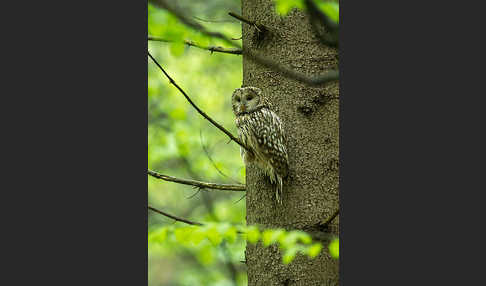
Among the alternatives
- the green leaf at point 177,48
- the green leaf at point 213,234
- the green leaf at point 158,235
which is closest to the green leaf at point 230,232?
the green leaf at point 213,234

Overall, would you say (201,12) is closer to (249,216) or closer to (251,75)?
(251,75)

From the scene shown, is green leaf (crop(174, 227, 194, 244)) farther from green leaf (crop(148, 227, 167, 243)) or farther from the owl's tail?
the owl's tail

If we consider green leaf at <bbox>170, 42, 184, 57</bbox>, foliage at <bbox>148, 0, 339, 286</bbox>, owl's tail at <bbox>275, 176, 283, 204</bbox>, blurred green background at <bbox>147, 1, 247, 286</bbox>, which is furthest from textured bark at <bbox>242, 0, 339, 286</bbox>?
blurred green background at <bbox>147, 1, 247, 286</bbox>

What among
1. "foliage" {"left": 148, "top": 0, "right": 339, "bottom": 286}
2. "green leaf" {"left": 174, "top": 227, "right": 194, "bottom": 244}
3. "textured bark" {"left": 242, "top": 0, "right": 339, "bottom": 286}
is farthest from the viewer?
"foliage" {"left": 148, "top": 0, "right": 339, "bottom": 286}

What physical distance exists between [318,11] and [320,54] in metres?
0.94

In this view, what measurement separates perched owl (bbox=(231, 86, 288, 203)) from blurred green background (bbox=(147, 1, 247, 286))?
6.15 feet

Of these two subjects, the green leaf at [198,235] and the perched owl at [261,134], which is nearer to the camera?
the green leaf at [198,235]

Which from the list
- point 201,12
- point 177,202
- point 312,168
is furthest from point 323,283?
point 177,202

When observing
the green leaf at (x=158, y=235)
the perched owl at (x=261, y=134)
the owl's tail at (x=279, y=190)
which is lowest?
the green leaf at (x=158, y=235)

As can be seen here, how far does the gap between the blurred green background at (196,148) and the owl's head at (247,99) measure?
179 centimetres

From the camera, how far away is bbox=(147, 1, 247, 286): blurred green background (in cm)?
596

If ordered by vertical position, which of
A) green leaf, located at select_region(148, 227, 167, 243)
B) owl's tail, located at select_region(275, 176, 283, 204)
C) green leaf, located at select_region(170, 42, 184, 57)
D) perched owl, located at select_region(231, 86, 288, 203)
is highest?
green leaf, located at select_region(170, 42, 184, 57)

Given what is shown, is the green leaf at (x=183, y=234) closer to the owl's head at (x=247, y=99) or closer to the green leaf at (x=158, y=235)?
the green leaf at (x=158, y=235)

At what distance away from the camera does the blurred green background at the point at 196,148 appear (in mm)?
5965
